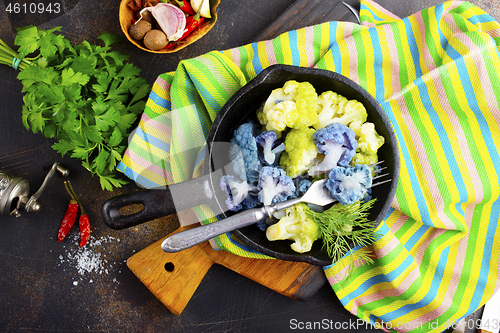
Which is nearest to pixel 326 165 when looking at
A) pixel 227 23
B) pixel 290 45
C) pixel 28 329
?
pixel 290 45

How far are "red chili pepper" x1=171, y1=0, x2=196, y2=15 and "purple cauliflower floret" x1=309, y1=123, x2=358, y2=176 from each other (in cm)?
87

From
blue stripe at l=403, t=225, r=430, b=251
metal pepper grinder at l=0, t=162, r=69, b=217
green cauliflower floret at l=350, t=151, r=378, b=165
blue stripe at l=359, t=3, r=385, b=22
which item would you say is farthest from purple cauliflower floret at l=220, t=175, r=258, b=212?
blue stripe at l=359, t=3, r=385, b=22

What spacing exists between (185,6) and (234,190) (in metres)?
0.90

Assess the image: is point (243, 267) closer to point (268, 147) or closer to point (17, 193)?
point (268, 147)

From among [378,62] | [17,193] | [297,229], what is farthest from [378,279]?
[17,193]

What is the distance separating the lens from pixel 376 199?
1098mm

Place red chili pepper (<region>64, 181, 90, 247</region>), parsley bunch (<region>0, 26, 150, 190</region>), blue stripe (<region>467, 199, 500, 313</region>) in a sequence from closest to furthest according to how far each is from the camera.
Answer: parsley bunch (<region>0, 26, 150, 190</region>), blue stripe (<region>467, 199, 500, 313</region>), red chili pepper (<region>64, 181, 90, 247</region>)

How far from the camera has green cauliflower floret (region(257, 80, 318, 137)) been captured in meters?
1.04

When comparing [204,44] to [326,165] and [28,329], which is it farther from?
[28,329]

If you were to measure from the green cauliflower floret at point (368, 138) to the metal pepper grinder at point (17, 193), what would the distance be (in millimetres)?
1357

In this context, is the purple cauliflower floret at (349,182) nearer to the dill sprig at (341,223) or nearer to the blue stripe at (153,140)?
the dill sprig at (341,223)

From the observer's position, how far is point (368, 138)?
3.50ft

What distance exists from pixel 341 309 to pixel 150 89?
1431mm

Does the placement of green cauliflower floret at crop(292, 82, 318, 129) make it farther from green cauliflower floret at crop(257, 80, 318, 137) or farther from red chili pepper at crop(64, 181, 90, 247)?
red chili pepper at crop(64, 181, 90, 247)
